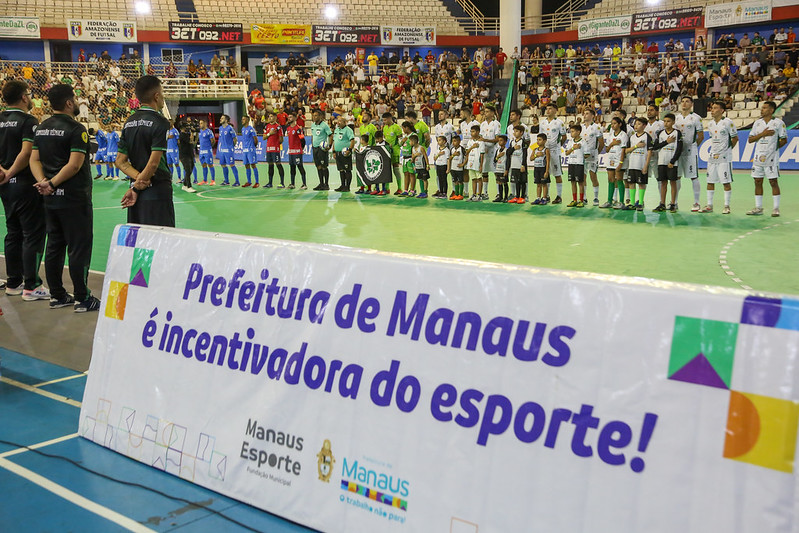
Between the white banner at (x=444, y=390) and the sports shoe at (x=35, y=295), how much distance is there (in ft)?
14.1

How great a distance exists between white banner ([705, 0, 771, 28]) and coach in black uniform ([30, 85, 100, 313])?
34.1m

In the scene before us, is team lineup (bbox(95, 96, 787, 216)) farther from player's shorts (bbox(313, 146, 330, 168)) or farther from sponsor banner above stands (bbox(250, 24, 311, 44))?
sponsor banner above stands (bbox(250, 24, 311, 44))

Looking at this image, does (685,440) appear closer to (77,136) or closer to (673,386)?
(673,386)

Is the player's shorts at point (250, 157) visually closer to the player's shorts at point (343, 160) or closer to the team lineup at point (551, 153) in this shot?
the team lineup at point (551, 153)

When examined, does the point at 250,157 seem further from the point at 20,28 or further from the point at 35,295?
the point at 20,28

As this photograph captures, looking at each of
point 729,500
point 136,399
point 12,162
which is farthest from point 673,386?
point 12,162

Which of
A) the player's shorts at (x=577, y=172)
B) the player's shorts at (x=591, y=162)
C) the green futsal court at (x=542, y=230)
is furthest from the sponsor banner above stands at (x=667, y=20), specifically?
the player's shorts at (x=577, y=172)

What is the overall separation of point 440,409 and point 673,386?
0.97 meters

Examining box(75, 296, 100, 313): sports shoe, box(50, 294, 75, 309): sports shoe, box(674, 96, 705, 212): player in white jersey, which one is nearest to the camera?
box(75, 296, 100, 313): sports shoe

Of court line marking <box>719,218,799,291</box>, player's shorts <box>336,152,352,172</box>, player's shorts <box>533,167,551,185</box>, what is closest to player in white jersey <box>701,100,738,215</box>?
court line marking <box>719,218,799,291</box>

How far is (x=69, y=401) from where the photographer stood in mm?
4875

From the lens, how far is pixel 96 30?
38500mm

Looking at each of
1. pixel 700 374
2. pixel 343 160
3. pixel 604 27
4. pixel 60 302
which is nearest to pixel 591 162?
pixel 343 160

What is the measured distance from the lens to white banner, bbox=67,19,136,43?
38344 millimetres
